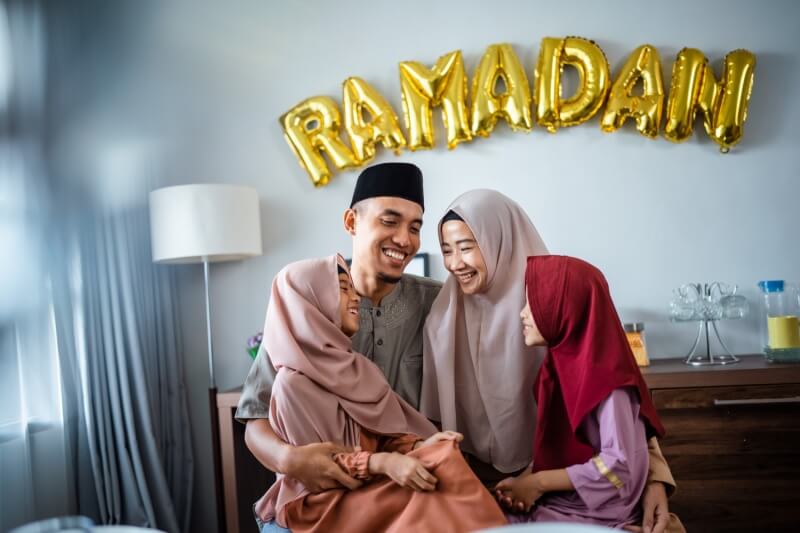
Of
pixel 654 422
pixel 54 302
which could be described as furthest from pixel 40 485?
pixel 654 422

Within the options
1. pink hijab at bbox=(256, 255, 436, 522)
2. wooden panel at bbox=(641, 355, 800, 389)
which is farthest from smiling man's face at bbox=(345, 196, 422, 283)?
wooden panel at bbox=(641, 355, 800, 389)

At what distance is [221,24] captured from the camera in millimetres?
3846

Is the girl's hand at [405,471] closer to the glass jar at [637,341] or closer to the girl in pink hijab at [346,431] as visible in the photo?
the girl in pink hijab at [346,431]

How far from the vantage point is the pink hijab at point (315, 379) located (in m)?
1.63

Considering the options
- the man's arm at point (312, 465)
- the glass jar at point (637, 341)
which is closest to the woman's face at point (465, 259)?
the man's arm at point (312, 465)

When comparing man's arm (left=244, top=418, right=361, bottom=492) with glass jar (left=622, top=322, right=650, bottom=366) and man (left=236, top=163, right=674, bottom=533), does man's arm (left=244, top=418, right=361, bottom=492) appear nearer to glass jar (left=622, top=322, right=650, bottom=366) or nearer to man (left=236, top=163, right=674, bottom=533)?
man (left=236, top=163, right=674, bottom=533)

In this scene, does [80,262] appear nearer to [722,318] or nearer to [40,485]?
[40,485]

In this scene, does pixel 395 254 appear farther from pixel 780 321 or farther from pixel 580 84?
pixel 780 321

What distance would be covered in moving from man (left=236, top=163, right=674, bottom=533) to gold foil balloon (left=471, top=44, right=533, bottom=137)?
1.34 metres

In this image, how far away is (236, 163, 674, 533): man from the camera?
6.23ft

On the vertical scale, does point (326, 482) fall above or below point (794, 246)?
below

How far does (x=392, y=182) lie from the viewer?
81.7 inches

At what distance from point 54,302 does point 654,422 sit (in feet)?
8.40

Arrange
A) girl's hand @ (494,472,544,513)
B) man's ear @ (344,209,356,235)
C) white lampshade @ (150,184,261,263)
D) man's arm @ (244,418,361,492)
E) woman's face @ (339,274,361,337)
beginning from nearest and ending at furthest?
man's arm @ (244,418,361,492), girl's hand @ (494,472,544,513), woman's face @ (339,274,361,337), man's ear @ (344,209,356,235), white lampshade @ (150,184,261,263)
